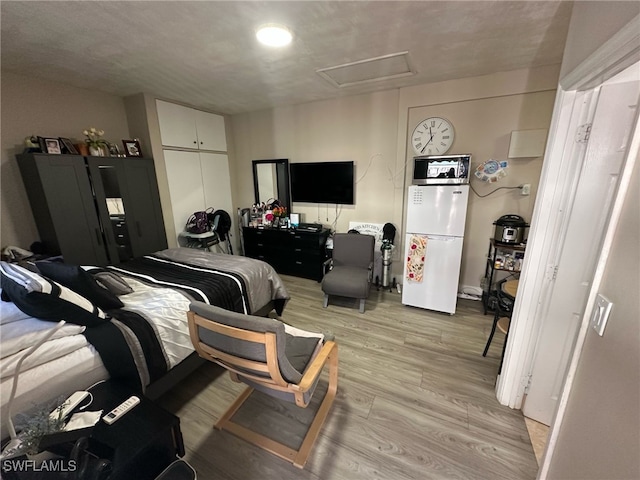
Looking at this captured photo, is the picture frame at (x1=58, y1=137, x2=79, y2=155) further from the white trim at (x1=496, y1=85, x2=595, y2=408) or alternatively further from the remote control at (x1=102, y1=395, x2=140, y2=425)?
the white trim at (x1=496, y1=85, x2=595, y2=408)

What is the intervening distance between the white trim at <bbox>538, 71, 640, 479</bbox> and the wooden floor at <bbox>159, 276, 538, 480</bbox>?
429 millimetres

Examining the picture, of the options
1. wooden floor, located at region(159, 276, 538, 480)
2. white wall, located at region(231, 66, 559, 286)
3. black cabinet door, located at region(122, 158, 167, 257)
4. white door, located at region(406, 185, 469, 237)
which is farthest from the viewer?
black cabinet door, located at region(122, 158, 167, 257)

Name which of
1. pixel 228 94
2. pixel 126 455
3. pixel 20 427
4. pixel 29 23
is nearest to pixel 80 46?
pixel 29 23

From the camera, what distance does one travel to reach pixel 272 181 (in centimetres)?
426

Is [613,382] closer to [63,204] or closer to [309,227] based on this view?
[309,227]

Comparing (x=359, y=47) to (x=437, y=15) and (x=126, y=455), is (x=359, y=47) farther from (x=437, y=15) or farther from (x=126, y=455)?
(x=126, y=455)

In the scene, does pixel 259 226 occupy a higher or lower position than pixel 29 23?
lower

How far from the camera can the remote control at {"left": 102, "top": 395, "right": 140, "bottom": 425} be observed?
1120mm

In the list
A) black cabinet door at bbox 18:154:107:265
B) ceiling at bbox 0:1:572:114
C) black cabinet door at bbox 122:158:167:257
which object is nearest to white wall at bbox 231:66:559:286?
ceiling at bbox 0:1:572:114

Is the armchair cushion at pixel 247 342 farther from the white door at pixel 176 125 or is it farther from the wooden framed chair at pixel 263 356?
the white door at pixel 176 125

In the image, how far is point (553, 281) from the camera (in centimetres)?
150

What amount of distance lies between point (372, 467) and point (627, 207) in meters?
1.66

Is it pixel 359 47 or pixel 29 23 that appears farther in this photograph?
pixel 359 47

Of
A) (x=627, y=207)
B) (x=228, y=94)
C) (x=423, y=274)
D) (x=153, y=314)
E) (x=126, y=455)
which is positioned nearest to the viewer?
(x=627, y=207)
